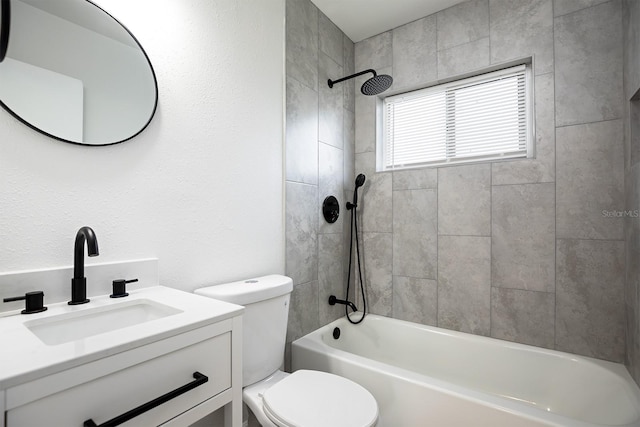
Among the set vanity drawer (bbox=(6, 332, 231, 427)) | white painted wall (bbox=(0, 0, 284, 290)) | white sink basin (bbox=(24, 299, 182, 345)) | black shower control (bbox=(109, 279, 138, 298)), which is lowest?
vanity drawer (bbox=(6, 332, 231, 427))

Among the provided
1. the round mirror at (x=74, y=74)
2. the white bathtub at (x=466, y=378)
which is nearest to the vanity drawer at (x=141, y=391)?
the round mirror at (x=74, y=74)

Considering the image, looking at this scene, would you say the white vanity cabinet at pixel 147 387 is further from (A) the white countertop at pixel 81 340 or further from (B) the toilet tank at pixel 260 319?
(B) the toilet tank at pixel 260 319

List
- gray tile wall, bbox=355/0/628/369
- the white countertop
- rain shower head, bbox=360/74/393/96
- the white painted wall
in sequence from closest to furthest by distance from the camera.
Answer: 1. the white countertop
2. the white painted wall
3. gray tile wall, bbox=355/0/628/369
4. rain shower head, bbox=360/74/393/96

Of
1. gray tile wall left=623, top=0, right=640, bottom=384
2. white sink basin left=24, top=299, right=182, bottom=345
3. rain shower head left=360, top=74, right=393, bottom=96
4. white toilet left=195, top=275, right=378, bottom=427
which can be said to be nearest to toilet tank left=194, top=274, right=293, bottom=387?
white toilet left=195, top=275, right=378, bottom=427

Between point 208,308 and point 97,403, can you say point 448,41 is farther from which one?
point 97,403

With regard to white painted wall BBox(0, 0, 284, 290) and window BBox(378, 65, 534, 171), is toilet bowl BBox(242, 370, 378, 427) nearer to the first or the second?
white painted wall BBox(0, 0, 284, 290)

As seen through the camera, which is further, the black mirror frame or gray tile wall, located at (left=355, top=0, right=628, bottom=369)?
gray tile wall, located at (left=355, top=0, right=628, bottom=369)

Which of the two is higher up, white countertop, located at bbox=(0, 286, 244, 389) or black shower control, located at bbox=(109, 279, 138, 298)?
black shower control, located at bbox=(109, 279, 138, 298)

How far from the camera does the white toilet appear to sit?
1.10 meters

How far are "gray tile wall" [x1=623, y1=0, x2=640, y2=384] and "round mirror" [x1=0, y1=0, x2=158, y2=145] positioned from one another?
2.06m

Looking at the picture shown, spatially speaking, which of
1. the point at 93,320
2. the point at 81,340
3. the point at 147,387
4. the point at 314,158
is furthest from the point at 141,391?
the point at 314,158

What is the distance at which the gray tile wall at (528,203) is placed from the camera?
1.64 m

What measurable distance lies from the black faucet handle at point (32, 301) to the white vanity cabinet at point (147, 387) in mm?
415

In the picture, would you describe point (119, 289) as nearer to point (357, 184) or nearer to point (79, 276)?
point (79, 276)
